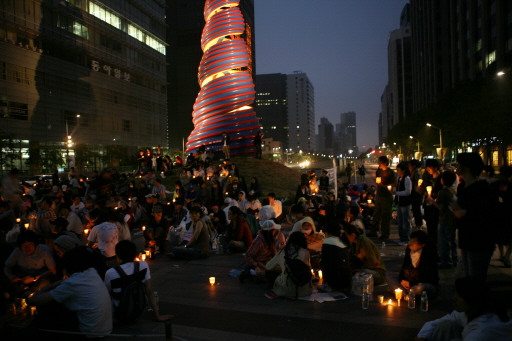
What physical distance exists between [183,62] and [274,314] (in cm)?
9819

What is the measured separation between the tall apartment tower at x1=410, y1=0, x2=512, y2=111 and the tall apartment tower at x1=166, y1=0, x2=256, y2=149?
40.5m

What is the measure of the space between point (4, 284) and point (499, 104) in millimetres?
28901

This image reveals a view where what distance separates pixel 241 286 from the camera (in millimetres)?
6625

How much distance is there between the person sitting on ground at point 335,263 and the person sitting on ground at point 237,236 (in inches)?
131

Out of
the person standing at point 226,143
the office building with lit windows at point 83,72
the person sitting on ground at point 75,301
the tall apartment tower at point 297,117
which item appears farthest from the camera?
the tall apartment tower at point 297,117

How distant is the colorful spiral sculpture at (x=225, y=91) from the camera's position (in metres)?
26.6

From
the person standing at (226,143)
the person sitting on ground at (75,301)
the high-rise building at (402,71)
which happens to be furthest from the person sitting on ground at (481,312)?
the high-rise building at (402,71)

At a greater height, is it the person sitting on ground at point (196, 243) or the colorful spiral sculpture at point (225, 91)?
the colorful spiral sculpture at point (225, 91)

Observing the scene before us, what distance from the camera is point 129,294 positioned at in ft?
15.5

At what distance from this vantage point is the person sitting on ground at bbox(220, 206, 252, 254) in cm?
905

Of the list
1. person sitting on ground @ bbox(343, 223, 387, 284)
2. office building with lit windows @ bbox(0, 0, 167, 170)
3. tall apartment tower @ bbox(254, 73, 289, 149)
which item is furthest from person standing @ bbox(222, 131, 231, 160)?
tall apartment tower @ bbox(254, 73, 289, 149)

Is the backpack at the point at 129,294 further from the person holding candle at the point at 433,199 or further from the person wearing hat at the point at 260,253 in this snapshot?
the person holding candle at the point at 433,199

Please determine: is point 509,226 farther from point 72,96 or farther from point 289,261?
point 72,96

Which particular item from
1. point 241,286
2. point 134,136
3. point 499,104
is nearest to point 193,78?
point 134,136
